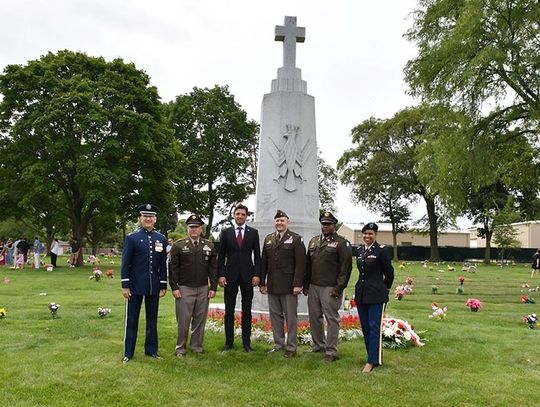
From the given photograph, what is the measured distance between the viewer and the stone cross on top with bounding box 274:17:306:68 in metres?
10.2

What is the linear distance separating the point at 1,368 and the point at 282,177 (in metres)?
5.35

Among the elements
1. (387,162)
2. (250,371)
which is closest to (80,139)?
(250,371)

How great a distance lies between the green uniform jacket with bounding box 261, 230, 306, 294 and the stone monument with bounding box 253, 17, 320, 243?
7.26ft

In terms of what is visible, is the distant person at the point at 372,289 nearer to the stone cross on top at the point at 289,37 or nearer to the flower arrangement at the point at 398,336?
the flower arrangement at the point at 398,336

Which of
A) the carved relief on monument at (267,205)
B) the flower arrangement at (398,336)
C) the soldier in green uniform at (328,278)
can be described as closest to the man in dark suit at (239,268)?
the soldier in green uniform at (328,278)

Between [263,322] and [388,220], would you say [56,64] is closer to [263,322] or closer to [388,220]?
[263,322]

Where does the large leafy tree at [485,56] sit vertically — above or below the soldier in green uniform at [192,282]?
above

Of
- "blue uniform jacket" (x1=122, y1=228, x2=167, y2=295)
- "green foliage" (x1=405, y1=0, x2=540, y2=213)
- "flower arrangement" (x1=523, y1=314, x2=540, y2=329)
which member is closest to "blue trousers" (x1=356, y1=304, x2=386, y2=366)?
"blue uniform jacket" (x1=122, y1=228, x2=167, y2=295)

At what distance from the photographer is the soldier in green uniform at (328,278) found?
7003 millimetres

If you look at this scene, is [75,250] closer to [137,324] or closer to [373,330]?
[137,324]

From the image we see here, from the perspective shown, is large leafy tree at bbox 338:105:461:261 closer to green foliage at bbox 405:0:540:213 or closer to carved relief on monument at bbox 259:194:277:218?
green foliage at bbox 405:0:540:213

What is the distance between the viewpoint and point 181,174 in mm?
39406

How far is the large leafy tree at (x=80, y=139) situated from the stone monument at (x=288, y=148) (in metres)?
15.7

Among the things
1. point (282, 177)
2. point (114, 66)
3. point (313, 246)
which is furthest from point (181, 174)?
point (313, 246)
